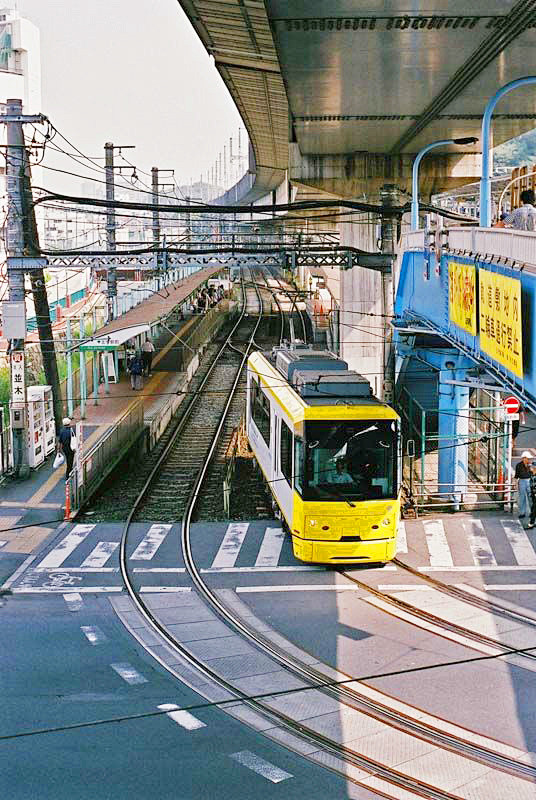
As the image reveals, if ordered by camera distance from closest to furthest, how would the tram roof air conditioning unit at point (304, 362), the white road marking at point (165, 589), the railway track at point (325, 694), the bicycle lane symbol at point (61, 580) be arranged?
the railway track at point (325, 694), the white road marking at point (165, 589), the bicycle lane symbol at point (61, 580), the tram roof air conditioning unit at point (304, 362)

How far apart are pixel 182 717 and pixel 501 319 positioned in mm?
5548

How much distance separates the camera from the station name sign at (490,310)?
11195 mm

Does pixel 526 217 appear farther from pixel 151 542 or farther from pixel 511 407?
pixel 151 542

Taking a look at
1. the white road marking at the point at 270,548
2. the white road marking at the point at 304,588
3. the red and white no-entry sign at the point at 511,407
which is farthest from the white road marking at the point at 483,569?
the red and white no-entry sign at the point at 511,407

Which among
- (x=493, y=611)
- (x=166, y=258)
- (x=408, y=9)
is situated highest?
(x=408, y=9)

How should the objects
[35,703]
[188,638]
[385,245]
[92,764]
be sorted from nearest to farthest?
[92,764] → [35,703] → [188,638] → [385,245]

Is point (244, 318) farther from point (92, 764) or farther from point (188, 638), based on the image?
point (92, 764)

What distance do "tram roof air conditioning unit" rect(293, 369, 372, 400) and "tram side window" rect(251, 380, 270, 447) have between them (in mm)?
2373

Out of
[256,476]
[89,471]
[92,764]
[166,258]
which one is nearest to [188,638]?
[92,764]

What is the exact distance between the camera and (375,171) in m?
36.4

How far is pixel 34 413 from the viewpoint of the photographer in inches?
1009

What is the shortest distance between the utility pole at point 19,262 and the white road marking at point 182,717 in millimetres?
13482

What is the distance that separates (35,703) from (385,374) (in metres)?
15.8

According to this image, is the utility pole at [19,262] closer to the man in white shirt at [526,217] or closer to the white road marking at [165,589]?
the white road marking at [165,589]
